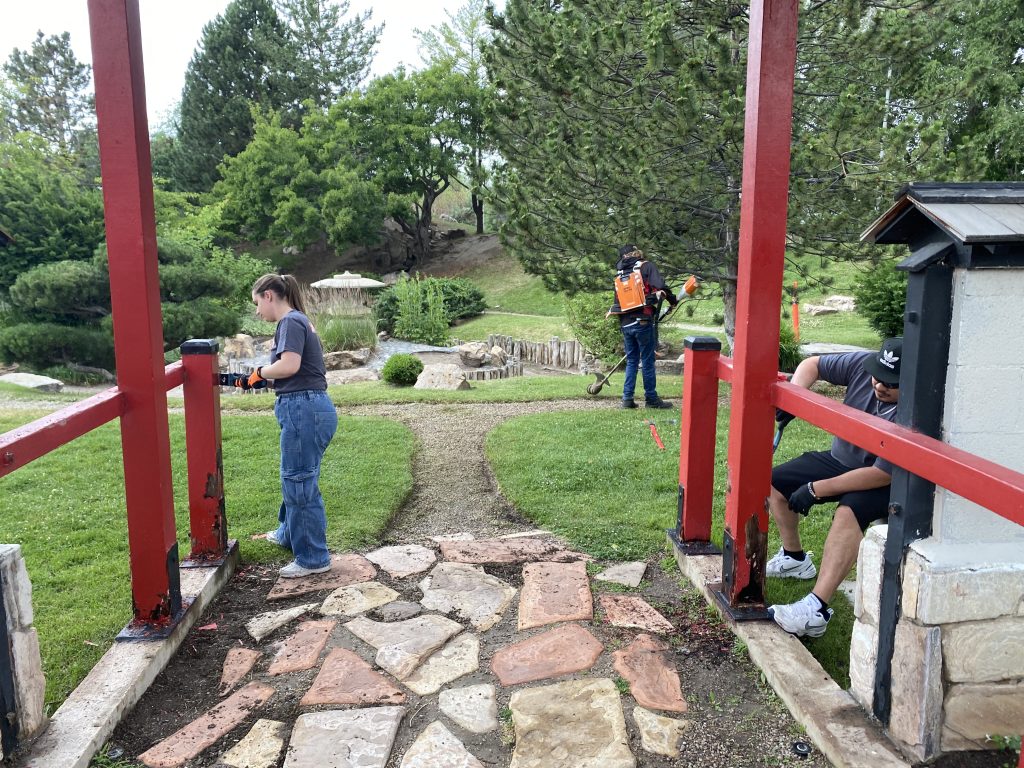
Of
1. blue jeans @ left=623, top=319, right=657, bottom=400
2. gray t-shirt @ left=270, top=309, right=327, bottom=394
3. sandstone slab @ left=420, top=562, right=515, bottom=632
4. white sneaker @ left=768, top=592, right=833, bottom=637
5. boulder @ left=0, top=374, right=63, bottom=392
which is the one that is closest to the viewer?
white sneaker @ left=768, top=592, right=833, bottom=637

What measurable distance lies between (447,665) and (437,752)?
1.71ft

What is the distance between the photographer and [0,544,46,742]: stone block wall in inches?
84.0

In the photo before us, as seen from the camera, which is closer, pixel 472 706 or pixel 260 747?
pixel 260 747

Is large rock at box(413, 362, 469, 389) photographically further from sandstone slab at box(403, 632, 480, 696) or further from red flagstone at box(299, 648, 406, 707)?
red flagstone at box(299, 648, 406, 707)

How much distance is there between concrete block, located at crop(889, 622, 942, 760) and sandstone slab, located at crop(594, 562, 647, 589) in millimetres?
1472

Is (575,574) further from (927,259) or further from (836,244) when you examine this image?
(836,244)

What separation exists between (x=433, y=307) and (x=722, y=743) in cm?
1652

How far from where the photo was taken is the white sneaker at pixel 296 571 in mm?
3699

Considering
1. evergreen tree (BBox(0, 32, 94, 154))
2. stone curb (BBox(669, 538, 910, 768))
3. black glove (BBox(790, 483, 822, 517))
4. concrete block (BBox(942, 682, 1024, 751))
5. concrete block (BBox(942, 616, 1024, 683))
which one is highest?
evergreen tree (BBox(0, 32, 94, 154))

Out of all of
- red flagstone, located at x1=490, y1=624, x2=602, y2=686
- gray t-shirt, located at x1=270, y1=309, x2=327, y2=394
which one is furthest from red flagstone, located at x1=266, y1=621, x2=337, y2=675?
gray t-shirt, located at x1=270, y1=309, x2=327, y2=394

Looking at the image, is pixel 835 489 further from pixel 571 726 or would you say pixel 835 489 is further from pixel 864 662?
pixel 571 726

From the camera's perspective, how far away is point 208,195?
2922 centimetres

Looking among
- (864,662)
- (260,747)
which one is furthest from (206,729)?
(864,662)

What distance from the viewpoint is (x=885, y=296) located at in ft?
36.6
